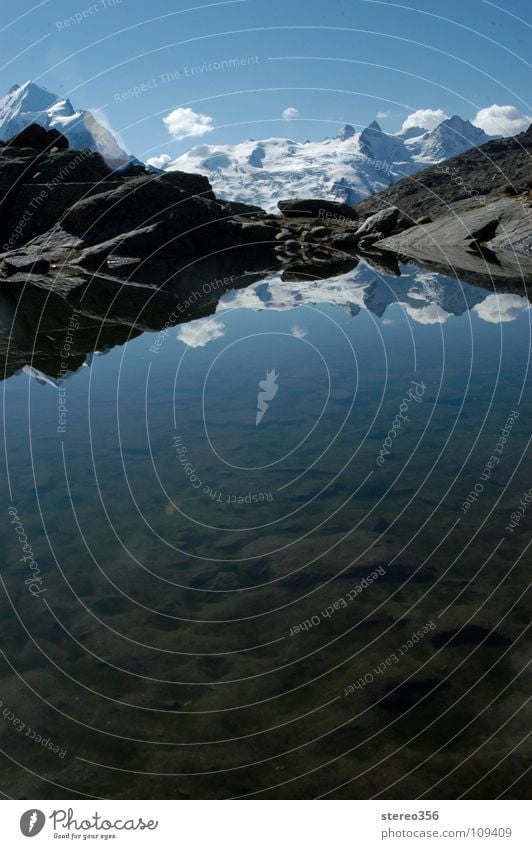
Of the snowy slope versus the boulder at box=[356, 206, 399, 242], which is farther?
the boulder at box=[356, 206, 399, 242]

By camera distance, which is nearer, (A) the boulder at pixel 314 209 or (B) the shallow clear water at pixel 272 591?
(B) the shallow clear water at pixel 272 591

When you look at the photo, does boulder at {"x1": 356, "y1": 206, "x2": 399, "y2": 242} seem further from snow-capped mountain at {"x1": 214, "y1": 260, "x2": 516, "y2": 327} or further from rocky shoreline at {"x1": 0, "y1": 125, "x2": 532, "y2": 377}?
snow-capped mountain at {"x1": 214, "y1": 260, "x2": 516, "y2": 327}

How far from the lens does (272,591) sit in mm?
8930

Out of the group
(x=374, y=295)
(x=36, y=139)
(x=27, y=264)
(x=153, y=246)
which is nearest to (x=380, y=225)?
(x=153, y=246)

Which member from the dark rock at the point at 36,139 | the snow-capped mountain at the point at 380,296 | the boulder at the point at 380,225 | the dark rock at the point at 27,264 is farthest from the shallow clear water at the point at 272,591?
the dark rock at the point at 36,139

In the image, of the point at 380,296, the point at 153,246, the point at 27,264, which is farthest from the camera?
the point at 153,246

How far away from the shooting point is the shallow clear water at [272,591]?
6.30 metres

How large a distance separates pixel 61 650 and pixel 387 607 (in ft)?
13.8

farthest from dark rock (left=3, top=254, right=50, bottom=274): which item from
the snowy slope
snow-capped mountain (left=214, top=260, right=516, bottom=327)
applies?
snow-capped mountain (left=214, top=260, right=516, bottom=327)

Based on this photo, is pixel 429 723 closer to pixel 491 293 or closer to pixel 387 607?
pixel 387 607

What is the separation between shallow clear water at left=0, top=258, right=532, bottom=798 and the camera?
6.30 m

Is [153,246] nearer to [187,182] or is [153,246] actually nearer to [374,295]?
[187,182]

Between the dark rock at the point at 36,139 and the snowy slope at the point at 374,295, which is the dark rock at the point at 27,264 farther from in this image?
the dark rock at the point at 36,139

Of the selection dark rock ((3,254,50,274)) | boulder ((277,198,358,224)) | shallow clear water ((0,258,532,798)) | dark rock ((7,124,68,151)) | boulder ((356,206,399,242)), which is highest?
boulder ((277,198,358,224))
